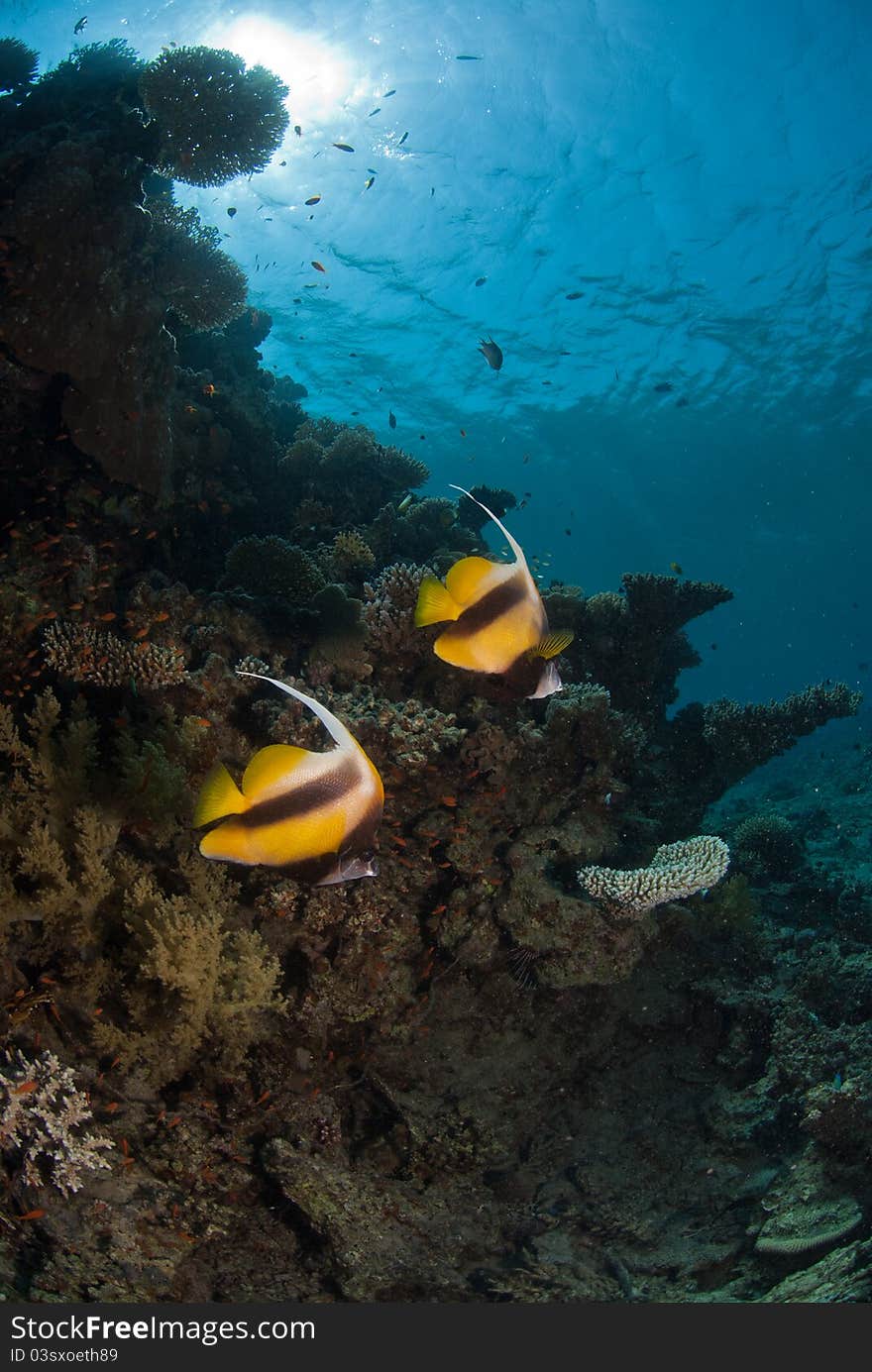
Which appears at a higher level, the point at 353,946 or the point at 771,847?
the point at 771,847

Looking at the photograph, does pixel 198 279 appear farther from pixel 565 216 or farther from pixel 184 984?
pixel 565 216

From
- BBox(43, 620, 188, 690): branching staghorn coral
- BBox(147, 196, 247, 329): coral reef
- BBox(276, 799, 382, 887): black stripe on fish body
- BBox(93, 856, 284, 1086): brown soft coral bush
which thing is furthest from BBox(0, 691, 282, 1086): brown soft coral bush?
BBox(147, 196, 247, 329): coral reef

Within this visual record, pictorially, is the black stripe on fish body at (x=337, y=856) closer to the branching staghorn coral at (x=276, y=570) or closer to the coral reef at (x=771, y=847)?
the branching staghorn coral at (x=276, y=570)

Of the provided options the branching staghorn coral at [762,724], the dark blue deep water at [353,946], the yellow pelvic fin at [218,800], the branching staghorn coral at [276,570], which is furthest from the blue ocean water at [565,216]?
the yellow pelvic fin at [218,800]

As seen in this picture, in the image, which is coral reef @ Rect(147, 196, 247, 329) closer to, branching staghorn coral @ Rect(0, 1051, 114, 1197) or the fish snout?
the fish snout

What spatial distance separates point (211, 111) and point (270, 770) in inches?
368

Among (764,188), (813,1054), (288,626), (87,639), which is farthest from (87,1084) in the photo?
(764,188)

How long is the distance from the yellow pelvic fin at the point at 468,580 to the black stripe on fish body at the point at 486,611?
32 millimetres

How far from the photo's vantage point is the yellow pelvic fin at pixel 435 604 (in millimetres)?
2111

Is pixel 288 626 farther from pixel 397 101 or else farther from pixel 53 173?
pixel 397 101

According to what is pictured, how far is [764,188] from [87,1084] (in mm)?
29317

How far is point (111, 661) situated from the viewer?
4.57m

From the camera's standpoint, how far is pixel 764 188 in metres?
21.8

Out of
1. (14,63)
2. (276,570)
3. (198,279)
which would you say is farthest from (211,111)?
(276,570)
